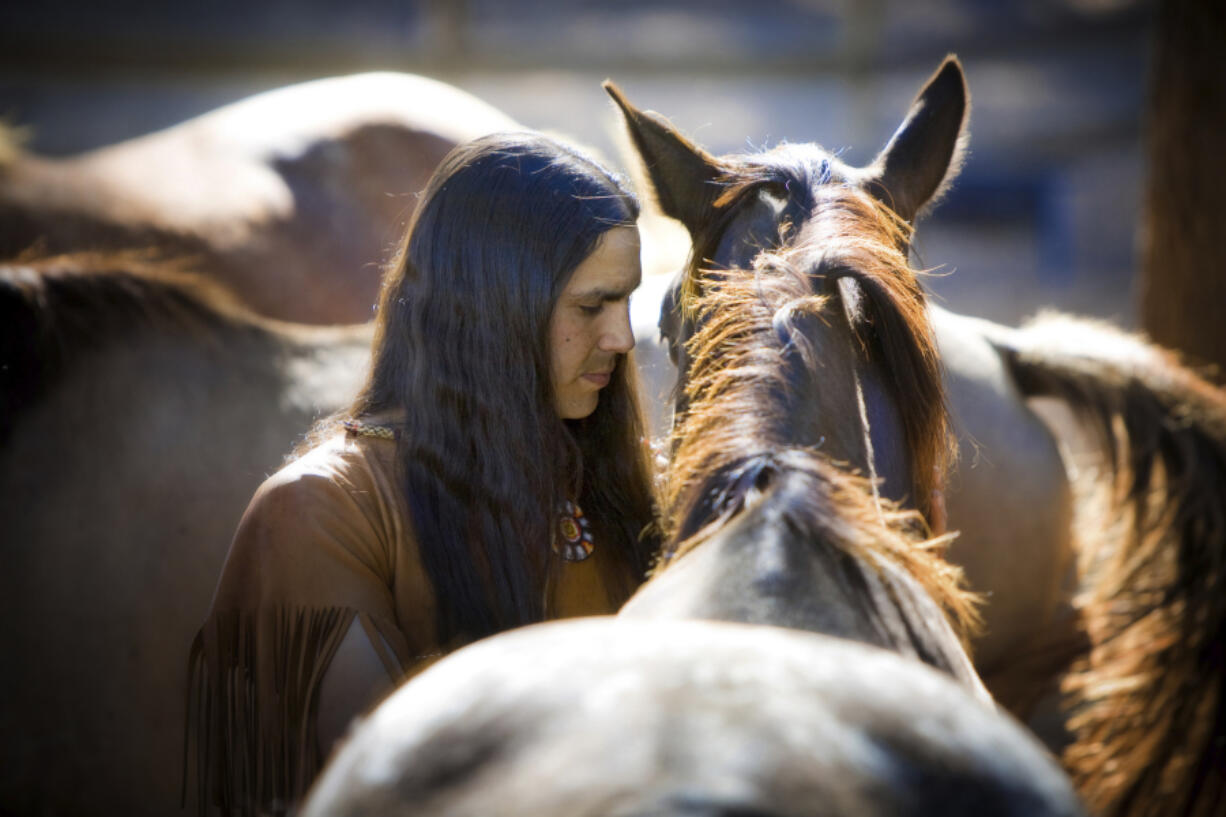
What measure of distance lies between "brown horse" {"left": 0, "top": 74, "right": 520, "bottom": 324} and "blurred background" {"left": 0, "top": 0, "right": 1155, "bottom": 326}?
15.3 ft

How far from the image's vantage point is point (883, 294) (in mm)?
1284

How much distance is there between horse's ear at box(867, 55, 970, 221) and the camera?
1.60m

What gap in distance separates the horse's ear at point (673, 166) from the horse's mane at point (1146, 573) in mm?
1241

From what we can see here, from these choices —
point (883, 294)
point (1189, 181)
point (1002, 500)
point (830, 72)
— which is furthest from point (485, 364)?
point (830, 72)

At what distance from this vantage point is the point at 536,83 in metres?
9.03

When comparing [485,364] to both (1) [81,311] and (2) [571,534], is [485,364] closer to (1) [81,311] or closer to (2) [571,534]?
(2) [571,534]

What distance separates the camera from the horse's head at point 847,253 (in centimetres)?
128

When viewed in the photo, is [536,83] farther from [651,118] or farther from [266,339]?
[651,118]

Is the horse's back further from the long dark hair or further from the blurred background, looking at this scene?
the blurred background

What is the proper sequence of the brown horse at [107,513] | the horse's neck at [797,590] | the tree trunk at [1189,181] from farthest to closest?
the tree trunk at [1189,181] → the brown horse at [107,513] → the horse's neck at [797,590]

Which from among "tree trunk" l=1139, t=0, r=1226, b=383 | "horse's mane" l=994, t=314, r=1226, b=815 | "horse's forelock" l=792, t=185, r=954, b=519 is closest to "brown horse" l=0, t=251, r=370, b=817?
"horse's forelock" l=792, t=185, r=954, b=519

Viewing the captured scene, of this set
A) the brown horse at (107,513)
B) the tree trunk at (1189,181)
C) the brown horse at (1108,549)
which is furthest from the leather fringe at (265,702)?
the tree trunk at (1189,181)

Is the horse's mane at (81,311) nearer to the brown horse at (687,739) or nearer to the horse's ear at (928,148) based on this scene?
the horse's ear at (928,148)

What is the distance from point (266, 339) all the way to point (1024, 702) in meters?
2.08
